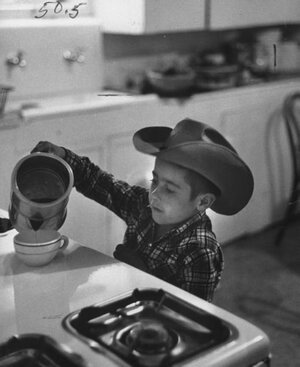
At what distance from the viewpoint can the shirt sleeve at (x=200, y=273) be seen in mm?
1099

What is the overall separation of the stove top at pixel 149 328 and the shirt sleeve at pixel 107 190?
260 millimetres

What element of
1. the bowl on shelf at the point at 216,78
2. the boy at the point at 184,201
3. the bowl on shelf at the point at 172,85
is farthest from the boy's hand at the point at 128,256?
the bowl on shelf at the point at 216,78

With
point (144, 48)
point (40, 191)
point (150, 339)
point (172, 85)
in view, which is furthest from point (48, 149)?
point (144, 48)

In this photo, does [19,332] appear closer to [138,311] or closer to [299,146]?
[138,311]

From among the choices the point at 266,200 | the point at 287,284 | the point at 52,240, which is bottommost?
the point at 287,284

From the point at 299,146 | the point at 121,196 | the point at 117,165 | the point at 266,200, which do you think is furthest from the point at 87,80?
the point at 121,196

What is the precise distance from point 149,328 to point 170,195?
0.85ft

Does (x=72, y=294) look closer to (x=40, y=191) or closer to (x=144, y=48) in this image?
(x=40, y=191)

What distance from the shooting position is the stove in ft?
2.80

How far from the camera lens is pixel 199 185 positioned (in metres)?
1.05

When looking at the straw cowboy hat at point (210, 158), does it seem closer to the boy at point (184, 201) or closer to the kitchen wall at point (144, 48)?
the boy at point (184, 201)

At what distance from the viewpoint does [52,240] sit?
112 cm

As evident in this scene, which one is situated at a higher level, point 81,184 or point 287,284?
point 81,184

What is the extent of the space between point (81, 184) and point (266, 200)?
2.45ft
